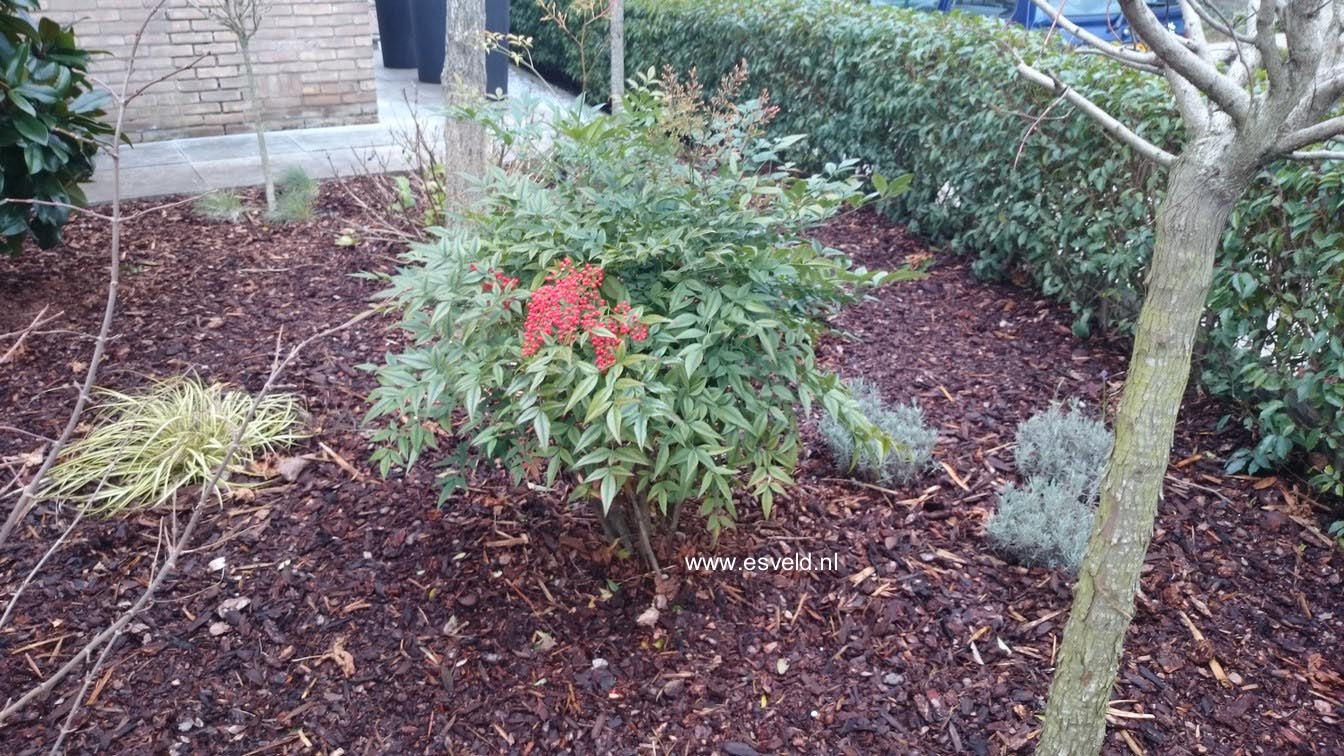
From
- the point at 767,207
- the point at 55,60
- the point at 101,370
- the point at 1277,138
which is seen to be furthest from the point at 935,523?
the point at 55,60

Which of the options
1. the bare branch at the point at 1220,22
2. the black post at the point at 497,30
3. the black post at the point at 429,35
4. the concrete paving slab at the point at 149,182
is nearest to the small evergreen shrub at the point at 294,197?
the concrete paving slab at the point at 149,182

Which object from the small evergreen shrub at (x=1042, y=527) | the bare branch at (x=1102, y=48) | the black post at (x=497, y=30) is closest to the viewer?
the bare branch at (x=1102, y=48)

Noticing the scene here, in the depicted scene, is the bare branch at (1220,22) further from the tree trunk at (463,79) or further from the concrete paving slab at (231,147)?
the concrete paving slab at (231,147)

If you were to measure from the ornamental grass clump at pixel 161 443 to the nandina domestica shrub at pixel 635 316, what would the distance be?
1.25 metres

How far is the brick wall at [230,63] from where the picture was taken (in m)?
7.38

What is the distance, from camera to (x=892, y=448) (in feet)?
10.9

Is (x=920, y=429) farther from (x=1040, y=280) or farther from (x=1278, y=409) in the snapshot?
(x=1040, y=280)

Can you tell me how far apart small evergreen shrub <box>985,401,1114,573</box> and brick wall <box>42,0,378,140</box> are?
7.04 m

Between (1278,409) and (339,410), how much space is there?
12.0 feet

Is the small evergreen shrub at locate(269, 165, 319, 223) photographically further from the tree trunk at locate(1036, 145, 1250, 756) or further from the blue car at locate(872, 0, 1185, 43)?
the blue car at locate(872, 0, 1185, 43)

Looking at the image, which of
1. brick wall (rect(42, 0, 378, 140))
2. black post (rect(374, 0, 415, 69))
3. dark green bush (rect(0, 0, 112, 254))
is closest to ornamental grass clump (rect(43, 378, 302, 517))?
dark green bush (rect(0, 0, 112, 254))

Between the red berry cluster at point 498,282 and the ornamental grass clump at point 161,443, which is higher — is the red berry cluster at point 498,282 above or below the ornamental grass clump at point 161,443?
above

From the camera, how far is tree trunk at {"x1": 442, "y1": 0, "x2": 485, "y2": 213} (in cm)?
471

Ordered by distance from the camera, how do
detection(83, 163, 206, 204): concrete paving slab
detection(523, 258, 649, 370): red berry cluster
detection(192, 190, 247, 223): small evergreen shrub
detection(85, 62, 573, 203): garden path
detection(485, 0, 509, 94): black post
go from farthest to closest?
detection(485, 0, 509, 94): black post < detection(85, 62, 573, 203): garden path < detection(83, 163, 206, 204): concrete paving slab < detection(192, 190, 247, 223): small evergreen shrub < detection(523, 258, 649, 370): red berry cluster
